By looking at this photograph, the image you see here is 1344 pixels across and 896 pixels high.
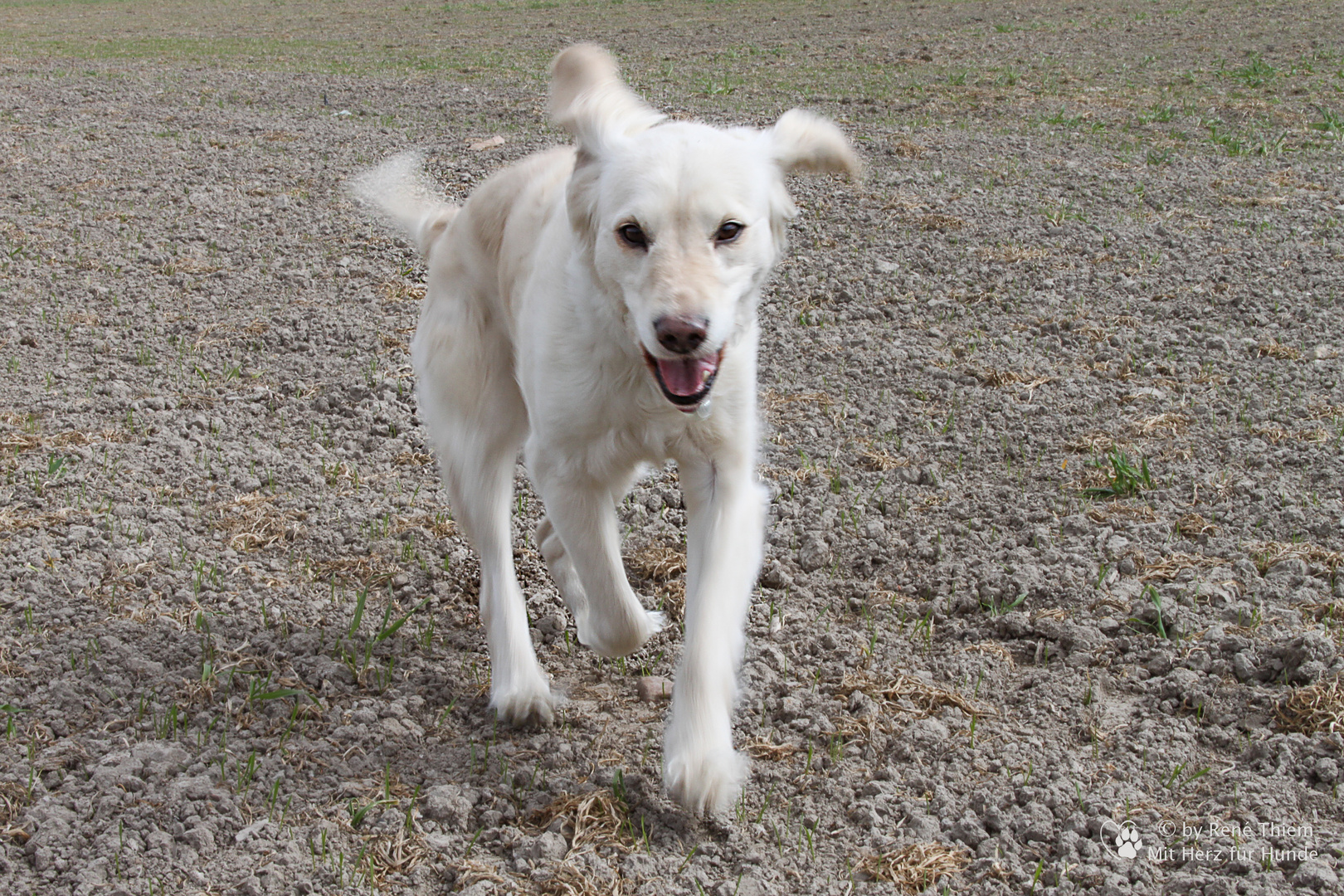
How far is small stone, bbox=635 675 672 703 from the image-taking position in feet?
10.0

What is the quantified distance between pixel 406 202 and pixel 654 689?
6.48ft

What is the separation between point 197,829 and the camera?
2.41 meters

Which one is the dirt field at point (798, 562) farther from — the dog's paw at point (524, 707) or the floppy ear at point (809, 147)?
the floppy ear at point (809, 147)

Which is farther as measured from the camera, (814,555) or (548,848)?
(814,555)

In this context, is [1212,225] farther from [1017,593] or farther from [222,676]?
[222,676]

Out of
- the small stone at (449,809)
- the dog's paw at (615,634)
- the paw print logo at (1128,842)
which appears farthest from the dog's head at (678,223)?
the paw print logo at (1128,842)

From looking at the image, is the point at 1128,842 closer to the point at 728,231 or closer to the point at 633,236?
the point at 728,231

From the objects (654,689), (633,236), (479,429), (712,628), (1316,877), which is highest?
(633,236)

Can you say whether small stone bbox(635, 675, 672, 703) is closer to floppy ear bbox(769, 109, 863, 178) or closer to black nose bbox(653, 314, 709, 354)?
black nose bbox(653, 314, 709, 354)

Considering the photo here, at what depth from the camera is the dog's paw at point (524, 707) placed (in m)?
2.88

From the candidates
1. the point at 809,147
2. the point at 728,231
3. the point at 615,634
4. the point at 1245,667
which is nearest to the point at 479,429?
the point at 615,634

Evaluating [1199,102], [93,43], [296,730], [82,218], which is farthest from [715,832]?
[93,43]

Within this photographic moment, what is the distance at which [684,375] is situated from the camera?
8.02ft

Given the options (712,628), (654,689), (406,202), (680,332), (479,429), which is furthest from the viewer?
(406,202)
